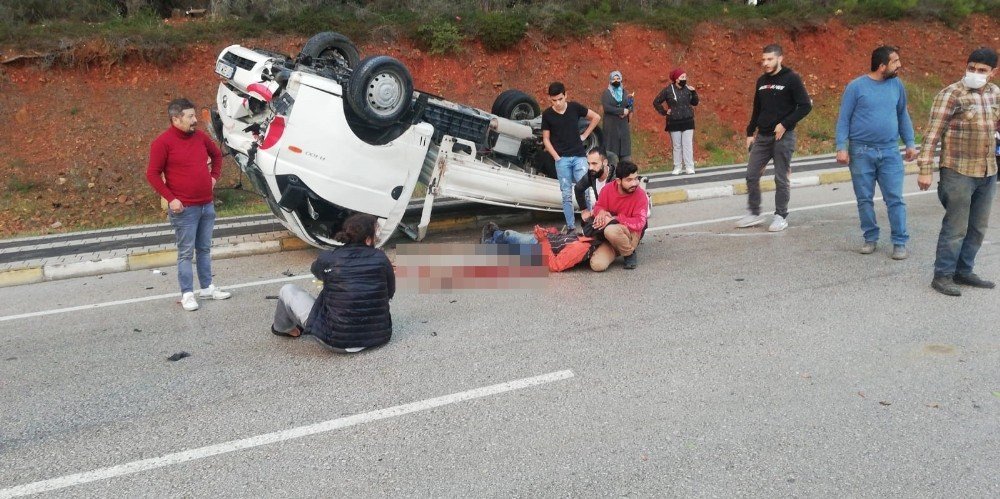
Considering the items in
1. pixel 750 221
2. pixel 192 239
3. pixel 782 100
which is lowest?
pixel 750 221

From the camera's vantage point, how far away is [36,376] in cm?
525

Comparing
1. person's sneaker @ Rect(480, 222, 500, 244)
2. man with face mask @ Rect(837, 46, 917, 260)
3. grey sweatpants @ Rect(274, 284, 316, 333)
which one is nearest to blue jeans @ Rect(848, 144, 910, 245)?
man with face mask @ Rect(837, 46, 917, 260)

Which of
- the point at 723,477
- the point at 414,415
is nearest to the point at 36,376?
the point at 414,415

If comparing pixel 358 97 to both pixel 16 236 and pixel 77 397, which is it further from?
pixel 16 236

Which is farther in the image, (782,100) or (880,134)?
(782,100)

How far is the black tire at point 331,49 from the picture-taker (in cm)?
885

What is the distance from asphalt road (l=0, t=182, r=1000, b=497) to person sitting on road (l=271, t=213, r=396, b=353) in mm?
178

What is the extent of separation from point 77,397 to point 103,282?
363cm

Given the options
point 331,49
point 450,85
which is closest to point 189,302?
point 331,49

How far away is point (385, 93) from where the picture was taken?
7773 millimetres

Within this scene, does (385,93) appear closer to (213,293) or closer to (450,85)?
(213,293)

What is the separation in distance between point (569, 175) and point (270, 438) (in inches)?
223

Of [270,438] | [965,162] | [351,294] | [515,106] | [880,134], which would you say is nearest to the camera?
[270,438]

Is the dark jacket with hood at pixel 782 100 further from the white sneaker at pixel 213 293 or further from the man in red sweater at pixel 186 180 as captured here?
the white sneaker at pixel 213 293
